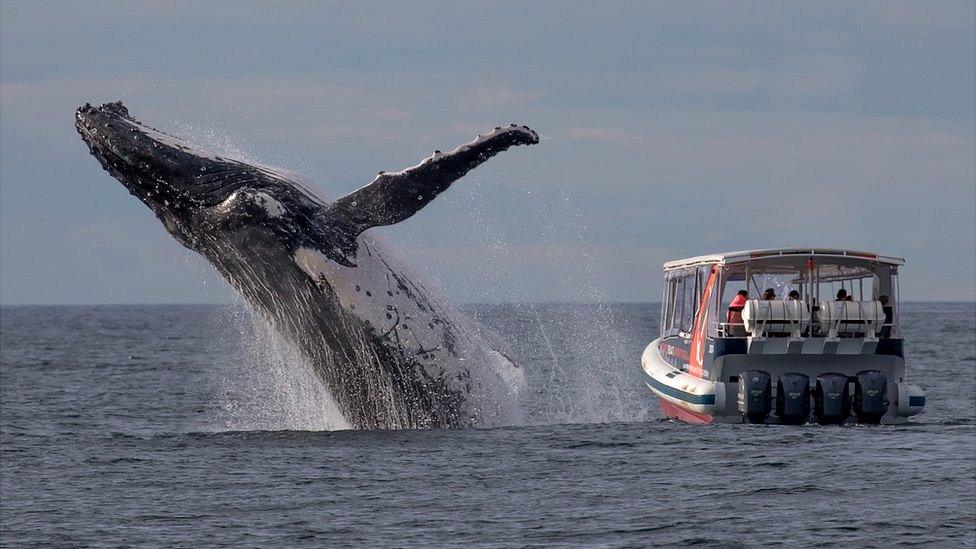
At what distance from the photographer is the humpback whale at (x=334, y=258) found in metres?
14.4

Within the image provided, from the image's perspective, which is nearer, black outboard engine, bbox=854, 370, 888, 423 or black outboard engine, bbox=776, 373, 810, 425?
black outboard engine, bbox=776, 373, 810, 425

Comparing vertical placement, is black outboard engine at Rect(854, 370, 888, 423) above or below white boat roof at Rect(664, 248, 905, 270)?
below

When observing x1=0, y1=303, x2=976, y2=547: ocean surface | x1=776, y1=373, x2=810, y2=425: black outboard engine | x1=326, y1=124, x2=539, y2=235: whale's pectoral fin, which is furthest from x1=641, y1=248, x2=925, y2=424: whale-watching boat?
x1=326, y1=124, x2=539, y2=235: whale's pectoral fin

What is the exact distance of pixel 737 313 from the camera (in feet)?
67.5

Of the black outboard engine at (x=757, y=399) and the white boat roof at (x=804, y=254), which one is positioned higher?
the white boat roof at (x=804, y=254)

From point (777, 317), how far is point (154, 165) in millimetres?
9344

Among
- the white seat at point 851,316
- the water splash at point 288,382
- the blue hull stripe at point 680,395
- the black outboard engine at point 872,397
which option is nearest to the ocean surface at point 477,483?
the water splash at point 288,382

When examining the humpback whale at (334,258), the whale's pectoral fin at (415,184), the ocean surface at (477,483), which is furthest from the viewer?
the humpback whale at (334,258)

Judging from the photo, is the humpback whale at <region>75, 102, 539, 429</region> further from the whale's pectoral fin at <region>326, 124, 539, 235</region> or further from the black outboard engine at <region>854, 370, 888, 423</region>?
the black outboard engine at <region>854, 370, 888, 423</region>

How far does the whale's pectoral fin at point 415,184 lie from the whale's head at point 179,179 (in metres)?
0.58

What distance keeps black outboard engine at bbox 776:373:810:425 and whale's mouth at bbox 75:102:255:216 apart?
855cm

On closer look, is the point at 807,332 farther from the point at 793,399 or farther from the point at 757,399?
the point at 757,399

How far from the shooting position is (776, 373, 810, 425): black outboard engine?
19266 mm

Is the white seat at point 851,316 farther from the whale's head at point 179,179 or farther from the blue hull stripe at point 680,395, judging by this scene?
the whale's head at point 179,179
